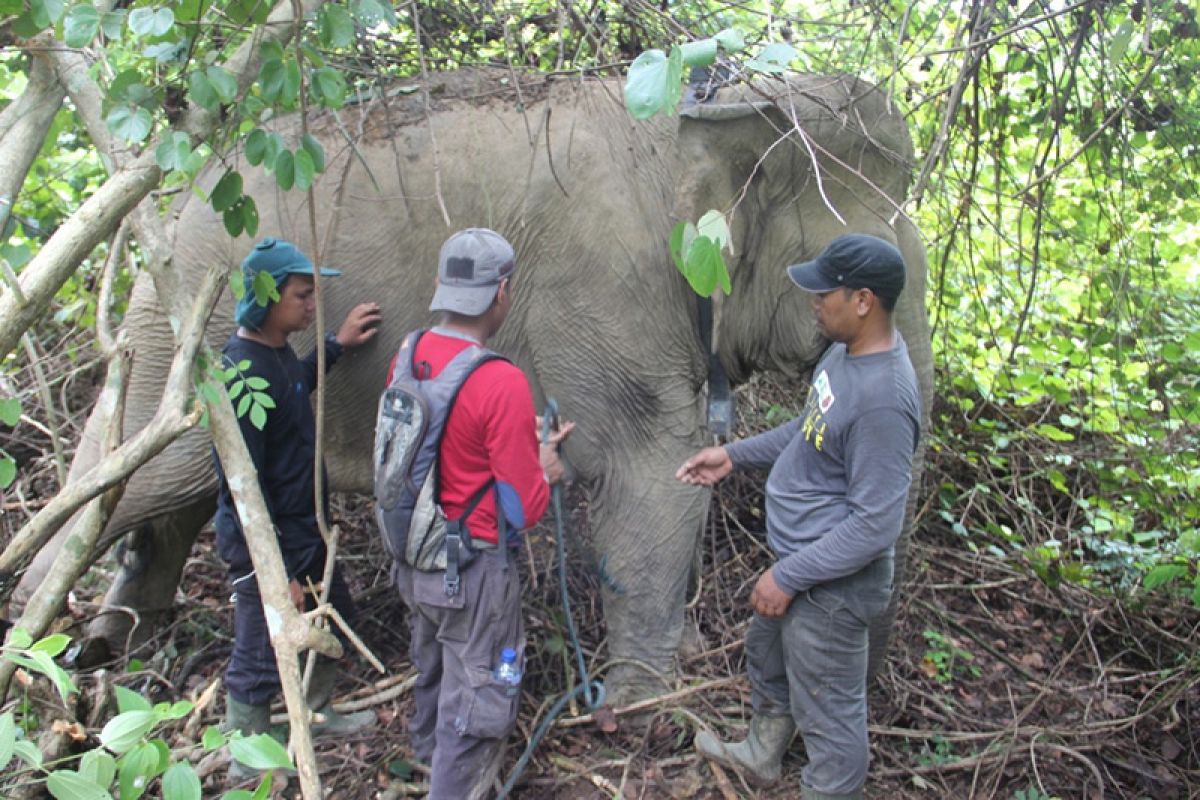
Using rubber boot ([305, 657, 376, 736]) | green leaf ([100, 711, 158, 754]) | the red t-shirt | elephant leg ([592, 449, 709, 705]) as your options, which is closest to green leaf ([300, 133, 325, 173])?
the red t-shirt

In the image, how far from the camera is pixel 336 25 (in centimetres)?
255

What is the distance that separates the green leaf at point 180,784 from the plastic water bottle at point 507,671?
182cm

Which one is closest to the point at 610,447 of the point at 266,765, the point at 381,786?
the point at 381,786

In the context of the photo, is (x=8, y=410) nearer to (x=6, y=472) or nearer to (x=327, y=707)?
(x=6, y=472)

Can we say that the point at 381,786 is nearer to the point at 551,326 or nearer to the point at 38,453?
the point at 551,326

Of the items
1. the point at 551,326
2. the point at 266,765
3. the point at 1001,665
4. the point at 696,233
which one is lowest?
the point at 1001,665

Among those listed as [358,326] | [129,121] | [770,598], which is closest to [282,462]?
[358,326]

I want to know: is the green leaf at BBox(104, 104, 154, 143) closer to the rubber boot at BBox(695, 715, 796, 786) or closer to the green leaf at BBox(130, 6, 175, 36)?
the green leaf at BBox(130, 6, 175, 36)

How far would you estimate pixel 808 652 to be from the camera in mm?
3311

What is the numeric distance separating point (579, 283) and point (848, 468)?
1.39 metres

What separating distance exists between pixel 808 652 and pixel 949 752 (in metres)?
1.21

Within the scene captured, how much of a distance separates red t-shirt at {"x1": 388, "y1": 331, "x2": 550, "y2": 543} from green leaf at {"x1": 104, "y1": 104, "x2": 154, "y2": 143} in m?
1.13

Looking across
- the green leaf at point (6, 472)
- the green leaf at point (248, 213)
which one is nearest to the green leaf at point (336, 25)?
the green leaf at point (248, 213)

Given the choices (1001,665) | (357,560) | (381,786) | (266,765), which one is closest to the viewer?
(266,765)
